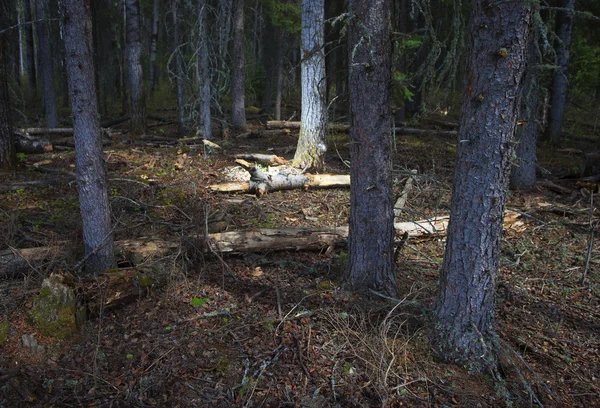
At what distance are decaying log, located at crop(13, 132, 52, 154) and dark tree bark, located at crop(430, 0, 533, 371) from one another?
10748 millimetres

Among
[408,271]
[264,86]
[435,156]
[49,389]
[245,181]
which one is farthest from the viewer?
[264,86]

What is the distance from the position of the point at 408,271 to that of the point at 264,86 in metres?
17.6

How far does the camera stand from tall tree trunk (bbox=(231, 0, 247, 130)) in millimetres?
14223

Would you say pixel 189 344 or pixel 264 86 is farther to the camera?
pixel 264 86

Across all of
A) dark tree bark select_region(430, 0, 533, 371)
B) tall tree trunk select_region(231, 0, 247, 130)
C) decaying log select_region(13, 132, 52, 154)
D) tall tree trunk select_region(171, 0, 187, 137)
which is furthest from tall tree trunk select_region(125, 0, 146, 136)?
dark tree bark select_region(430, 0, 533, 371)

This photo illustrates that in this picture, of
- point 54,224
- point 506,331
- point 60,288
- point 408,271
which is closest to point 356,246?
point 408,271

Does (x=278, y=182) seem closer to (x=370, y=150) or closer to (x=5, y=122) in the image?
(x=370, y=150)

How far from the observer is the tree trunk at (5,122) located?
817 centimetres

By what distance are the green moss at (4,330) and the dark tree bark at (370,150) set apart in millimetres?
3286

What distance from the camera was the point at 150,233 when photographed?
5.81 meters

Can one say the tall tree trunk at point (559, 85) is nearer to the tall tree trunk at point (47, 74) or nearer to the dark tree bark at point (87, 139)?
the dark tree bark at point (87, 139)

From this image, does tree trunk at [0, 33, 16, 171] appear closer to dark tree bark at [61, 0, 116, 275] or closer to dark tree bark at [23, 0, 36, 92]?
dark tree bark at [61, 0, 116, 275]

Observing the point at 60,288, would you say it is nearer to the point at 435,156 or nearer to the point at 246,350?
the point at 246,350

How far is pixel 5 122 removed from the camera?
838 centimetres
